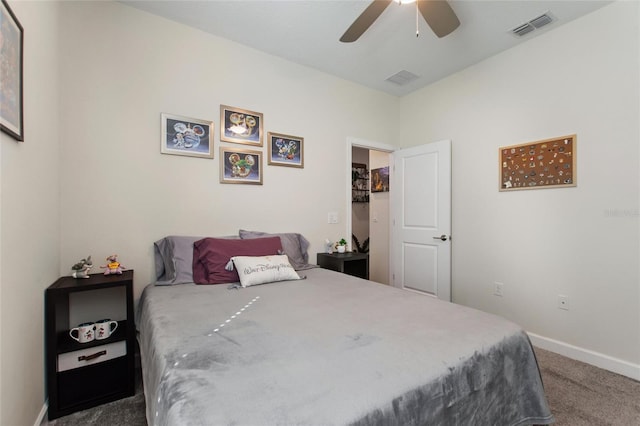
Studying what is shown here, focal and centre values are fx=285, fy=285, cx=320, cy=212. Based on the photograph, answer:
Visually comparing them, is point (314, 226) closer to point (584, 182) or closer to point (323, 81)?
point (323, 81)

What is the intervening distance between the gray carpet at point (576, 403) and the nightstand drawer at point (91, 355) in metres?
0.27

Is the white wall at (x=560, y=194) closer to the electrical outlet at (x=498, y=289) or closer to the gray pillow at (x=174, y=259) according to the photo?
the electrical outlet at (x=498, y=289)

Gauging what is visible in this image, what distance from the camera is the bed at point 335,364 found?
810mm

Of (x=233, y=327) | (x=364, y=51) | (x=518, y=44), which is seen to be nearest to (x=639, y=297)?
(x=518, y=44)

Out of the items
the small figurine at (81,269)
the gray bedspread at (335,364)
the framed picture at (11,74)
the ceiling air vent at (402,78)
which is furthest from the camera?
the ceiling air vent at (402,78)

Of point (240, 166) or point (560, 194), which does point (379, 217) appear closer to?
point (560, 194)

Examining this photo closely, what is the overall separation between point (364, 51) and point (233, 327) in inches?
111

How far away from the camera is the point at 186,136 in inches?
97.5

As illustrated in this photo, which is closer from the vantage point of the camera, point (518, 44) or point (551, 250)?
point (551, 250)

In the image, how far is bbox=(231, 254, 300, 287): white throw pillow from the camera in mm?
2119

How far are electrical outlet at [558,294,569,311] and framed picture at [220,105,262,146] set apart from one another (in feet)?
10.2

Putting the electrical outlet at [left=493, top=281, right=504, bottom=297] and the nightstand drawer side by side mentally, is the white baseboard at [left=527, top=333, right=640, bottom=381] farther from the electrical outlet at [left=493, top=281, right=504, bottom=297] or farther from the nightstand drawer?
the nightstand drawer

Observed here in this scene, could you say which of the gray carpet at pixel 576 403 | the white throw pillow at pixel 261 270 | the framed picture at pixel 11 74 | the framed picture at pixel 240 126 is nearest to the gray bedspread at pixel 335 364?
the white throw pillow at pixel 261 270

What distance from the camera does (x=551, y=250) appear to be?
101 inches
